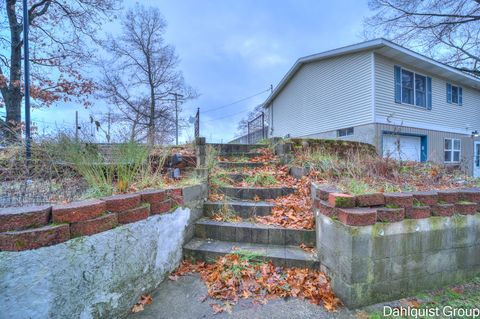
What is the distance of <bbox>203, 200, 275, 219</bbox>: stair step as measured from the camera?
2959mm

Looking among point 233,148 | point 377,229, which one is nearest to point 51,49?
point 233,148

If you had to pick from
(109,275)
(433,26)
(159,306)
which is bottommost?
(159,306)

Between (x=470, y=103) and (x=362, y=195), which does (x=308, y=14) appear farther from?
(x=470, y=103)

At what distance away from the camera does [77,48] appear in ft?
27.6

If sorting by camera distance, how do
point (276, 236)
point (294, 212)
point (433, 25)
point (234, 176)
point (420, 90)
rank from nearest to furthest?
point (276, 236) → point (294, 212) → point (234, 176) → point (420, 90) → point (433, 25)

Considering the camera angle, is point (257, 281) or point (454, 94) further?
point (454, 94)

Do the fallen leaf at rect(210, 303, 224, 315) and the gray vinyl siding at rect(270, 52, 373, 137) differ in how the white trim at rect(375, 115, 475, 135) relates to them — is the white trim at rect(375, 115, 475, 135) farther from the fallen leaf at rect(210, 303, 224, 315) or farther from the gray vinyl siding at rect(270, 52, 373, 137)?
the fallen leaf at rect(210, 303, 224, 315)

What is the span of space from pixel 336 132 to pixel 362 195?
9.01 m

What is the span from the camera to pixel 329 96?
34.1 ft

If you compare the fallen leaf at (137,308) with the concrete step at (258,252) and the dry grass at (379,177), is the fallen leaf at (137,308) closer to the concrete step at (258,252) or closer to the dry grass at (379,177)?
the concrete step at (258,252)

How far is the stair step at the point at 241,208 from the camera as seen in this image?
2.96 metres

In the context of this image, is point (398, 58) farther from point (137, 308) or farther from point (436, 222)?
point (137, 308)

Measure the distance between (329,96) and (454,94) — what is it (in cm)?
721

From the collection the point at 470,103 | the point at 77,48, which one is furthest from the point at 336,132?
the point at 77,48
